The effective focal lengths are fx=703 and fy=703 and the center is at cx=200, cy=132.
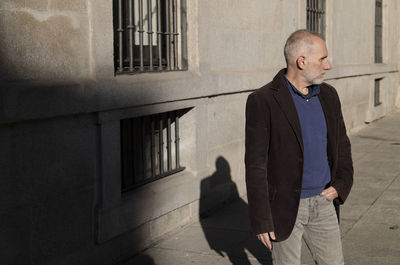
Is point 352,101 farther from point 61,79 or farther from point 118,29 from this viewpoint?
point 61,79

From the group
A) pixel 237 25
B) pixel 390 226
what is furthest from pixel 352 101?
pixel 390 226

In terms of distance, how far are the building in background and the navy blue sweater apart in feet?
5.92

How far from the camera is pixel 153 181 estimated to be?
6.62m

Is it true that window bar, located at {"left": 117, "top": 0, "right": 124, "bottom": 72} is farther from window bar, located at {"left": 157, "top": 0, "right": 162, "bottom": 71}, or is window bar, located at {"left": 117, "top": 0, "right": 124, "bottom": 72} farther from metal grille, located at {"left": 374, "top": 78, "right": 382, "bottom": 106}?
metal grille, located at {"left": 374, "top": 78, "right": 382, "bottom": 106}

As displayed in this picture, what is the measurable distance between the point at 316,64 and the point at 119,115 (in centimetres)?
225

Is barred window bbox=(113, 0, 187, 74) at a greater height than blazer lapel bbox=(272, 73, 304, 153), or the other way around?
barred window bbox=(113, 0, 187, 74)

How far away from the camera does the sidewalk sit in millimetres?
5895

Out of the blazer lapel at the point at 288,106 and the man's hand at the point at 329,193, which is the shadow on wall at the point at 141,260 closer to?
the man's hand at the point at 329,193

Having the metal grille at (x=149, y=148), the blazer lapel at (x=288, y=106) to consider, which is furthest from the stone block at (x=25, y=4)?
the blazer lapel at (x=288, y=106)

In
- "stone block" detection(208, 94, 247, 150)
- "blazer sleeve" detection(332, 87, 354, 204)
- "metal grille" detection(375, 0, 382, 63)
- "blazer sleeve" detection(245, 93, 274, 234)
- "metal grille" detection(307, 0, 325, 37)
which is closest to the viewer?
"blazer sleeve" detection(245, 93, 274, 234)

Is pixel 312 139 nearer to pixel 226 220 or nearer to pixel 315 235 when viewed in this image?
pixel 315 235

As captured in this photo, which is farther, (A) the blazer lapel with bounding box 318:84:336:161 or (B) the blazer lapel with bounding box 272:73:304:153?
(A) the blazer lapel with bounding box 318:84:336:161

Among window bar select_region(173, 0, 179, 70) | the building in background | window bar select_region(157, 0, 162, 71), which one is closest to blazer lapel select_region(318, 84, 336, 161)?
the building in background

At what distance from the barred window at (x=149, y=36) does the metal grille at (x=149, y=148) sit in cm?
50
